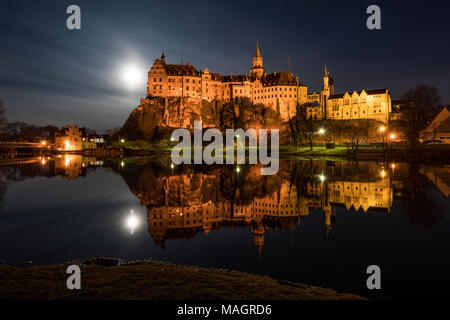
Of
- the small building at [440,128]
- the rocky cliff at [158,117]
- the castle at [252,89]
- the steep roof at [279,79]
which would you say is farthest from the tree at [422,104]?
the rocky cliff at [158,117]

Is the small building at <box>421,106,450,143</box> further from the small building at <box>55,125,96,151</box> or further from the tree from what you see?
the small building at <box>55,125,96,151</box>

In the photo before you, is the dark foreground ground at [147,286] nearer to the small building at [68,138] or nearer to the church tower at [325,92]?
the church tower at [325,92]

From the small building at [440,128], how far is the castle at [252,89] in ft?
126

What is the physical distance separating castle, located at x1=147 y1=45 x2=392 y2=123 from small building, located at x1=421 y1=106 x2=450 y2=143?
38.6 metres

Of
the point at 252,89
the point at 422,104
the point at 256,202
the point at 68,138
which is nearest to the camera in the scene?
the point at 256,202

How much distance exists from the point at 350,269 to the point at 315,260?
97 centimetres

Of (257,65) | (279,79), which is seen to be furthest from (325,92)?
(257,65)

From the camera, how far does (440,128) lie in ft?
172

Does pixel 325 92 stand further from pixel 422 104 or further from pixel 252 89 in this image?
pixel 422 104

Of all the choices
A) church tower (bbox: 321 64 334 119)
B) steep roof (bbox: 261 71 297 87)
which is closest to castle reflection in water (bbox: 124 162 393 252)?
church tower (bbox: 321 64 334 119)

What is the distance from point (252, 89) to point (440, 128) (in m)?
68.0

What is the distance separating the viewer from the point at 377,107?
8656 centimetres

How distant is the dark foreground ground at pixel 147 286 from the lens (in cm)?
461
